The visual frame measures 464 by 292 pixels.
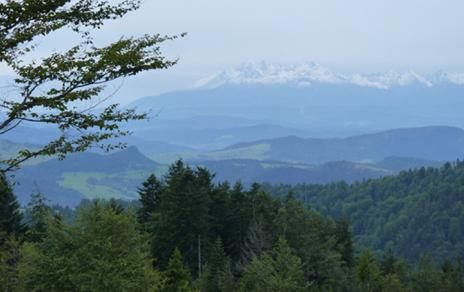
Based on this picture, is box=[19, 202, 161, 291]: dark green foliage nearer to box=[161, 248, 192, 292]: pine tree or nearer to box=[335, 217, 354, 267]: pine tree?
box=[161, 248, 192, 292]: pine tree

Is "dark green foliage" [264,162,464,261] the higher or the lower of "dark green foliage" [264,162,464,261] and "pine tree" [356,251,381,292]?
the lower

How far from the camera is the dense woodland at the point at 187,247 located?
88.0 feet

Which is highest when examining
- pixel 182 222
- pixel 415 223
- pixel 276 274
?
pixel 182 222

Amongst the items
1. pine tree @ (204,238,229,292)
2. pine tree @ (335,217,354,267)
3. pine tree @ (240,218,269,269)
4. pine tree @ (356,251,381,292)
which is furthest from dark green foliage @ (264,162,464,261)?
pine tree @ (204,238,229,292)

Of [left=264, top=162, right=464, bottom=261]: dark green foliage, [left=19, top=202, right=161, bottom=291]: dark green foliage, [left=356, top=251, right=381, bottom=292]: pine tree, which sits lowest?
[left=264, top=162, right=464, bottom=261]: dark green foliage

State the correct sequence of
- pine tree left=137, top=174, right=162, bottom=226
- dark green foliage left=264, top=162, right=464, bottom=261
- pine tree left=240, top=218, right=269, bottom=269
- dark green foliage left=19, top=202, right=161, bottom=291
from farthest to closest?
dark green foliage left=264, top=162, right=464, bottom=261, pine tree left=137, top=174, right=162, bottom=226, pine tree left=240, top=218, right=269, bottom=269, dark green foliage left=19, top=202, right=161, bottom=291

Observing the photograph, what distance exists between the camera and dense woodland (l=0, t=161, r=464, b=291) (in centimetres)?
2681

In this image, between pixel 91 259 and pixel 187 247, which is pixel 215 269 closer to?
pixel 187 247

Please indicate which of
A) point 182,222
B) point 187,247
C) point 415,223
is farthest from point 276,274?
point 415,223

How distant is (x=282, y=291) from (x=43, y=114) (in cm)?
3004

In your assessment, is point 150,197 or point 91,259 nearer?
point 91,259

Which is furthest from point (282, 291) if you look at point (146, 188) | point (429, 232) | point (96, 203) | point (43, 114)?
point (429, 232)

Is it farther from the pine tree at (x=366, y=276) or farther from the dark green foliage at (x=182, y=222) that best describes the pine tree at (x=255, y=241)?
the pine tree at (x=366, y=276)

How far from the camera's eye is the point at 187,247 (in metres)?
49.3
